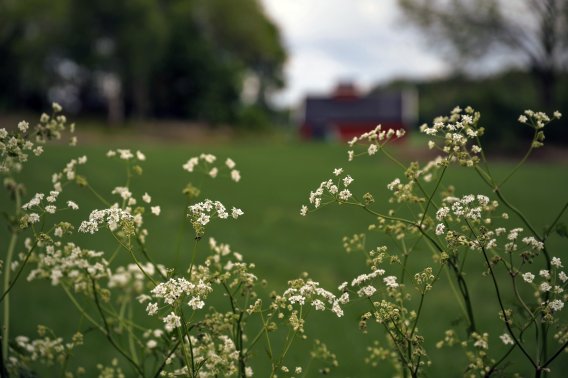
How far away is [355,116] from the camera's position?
52.0 metres

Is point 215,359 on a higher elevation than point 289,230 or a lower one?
higher

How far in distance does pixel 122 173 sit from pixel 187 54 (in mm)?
30764

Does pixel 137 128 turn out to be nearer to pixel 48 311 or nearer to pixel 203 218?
pixel 48 311

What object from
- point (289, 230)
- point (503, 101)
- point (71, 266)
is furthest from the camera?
point (503, 101)

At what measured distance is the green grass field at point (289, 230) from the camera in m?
5.85

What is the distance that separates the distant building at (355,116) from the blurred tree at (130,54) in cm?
730

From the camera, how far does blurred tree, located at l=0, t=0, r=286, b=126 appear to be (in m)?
37.5

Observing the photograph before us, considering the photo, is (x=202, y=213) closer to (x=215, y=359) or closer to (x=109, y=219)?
(x=109, y=219)

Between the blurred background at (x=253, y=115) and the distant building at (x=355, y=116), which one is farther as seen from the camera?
the distant building at (x=355, y=116)

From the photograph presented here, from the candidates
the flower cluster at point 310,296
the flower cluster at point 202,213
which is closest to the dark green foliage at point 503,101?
the flower cluster at point 310,296

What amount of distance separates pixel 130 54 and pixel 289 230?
30473 millimetres

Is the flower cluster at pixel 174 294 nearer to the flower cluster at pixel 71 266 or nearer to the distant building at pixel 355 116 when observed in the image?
the flower cluster at pixel 71 266

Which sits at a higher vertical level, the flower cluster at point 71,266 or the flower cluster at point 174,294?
the flower cluster at point 174,294

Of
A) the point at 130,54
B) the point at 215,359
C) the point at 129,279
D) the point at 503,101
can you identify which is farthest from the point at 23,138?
the point at 130,54
